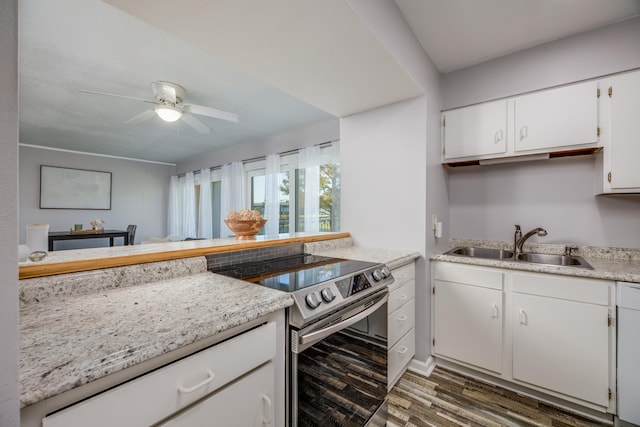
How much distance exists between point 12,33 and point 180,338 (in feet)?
2.19

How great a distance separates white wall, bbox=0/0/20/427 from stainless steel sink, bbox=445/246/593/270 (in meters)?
2.36

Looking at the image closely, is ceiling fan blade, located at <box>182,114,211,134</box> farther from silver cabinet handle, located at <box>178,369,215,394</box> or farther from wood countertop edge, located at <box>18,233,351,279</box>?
silver cabinet handle, located at <box>178,369,215,394</box>

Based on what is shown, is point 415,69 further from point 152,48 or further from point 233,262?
point 152,48

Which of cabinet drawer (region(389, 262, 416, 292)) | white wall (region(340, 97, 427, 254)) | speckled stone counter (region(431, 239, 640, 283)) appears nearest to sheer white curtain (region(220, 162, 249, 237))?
white wall (region(340, 97, 427, 254))

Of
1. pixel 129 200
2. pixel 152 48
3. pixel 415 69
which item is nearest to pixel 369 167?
pixel 415 69

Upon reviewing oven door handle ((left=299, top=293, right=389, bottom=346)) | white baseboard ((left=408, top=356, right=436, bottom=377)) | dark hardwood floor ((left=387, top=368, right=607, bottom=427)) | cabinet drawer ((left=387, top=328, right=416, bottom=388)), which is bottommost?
dark hardwood floor ((left=387, top=368, right=607, bottom=427))

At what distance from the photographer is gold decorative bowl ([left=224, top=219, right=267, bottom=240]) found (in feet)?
6.03

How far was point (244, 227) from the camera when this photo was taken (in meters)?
1.85

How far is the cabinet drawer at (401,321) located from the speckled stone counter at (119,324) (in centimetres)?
100

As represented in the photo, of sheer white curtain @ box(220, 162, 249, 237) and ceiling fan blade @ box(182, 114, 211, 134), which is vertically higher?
ceiling fan blade @ box(182, 114, 211, 134)

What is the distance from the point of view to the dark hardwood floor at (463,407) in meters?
1.54

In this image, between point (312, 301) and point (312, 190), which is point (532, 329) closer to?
point (312, 301)

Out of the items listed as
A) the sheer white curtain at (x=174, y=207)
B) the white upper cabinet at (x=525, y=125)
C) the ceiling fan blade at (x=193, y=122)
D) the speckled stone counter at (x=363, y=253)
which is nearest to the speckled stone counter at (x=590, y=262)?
the speckled stone counter at (x=363, y=253)

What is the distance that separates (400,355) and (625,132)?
2.02 m
